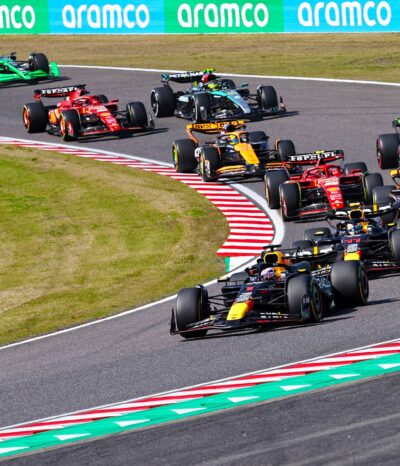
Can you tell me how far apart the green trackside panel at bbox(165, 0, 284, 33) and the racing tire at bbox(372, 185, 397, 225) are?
1022 inches

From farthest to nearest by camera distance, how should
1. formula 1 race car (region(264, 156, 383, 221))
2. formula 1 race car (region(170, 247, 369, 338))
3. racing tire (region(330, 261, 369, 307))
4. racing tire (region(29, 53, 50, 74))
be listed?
racing tire (region(29, 53, 50, 74)), formula 1 race car (region(264, 156, 383, 221)), racing tire (region(330, 261, 369, 307)), formula 1 race car (region(170, 247, 369, 338))

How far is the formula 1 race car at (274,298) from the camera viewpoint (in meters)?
17.6

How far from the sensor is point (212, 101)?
37312 millimetres

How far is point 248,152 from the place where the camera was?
3059 centimetres

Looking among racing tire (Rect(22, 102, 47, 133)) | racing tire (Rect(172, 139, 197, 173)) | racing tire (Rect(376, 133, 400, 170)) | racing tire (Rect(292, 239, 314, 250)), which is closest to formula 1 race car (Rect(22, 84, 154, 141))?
racing tire (Rect(22, 102, 47, 133))

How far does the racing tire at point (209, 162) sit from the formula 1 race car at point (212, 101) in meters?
5.09

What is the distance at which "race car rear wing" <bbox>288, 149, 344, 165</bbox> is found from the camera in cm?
2856

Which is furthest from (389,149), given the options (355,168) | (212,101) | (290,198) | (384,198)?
(212,101)

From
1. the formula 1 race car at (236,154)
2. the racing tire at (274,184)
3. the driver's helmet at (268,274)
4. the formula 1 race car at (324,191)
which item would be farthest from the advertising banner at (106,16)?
the driver's helmet at (268,274)

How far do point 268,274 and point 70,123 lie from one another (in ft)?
64.0

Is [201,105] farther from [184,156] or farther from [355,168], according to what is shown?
[355,168]

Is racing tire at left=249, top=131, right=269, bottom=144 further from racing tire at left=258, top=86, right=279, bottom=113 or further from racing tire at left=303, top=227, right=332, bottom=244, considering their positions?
racing tire at left=303, top=227, right=332, bottom=244

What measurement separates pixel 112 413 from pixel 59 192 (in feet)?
61.5

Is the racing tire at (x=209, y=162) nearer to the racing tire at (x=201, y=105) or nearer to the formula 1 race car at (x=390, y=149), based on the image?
the formula 1 race car at (x=390, y=149)
